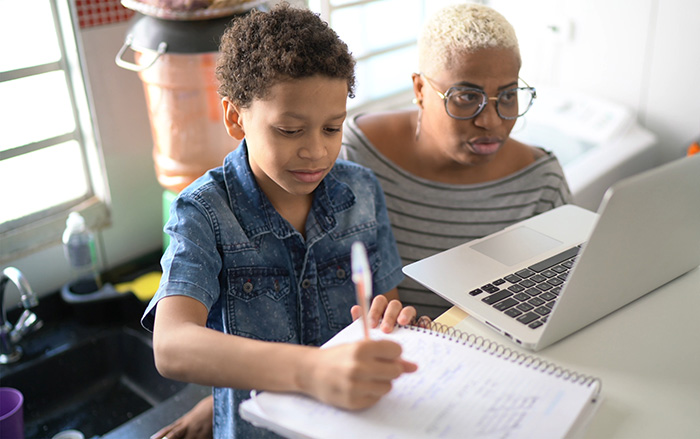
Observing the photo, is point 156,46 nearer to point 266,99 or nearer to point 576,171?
point 266,99

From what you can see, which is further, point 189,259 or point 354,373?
point 189,259

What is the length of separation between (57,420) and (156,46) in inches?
37.2

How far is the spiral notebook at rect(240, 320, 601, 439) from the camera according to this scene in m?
0.68

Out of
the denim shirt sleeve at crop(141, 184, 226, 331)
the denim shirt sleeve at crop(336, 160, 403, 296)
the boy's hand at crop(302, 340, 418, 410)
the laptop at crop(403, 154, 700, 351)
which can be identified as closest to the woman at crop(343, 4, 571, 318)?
the denim shirt sleeve at crop(336, 160, 403, 296)

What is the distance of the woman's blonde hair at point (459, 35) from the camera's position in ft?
4.26

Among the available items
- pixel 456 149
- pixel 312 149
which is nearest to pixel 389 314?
pixel 312 149

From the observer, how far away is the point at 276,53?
95cm

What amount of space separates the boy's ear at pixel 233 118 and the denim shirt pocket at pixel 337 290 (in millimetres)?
254

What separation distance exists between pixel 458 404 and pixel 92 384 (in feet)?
4.40

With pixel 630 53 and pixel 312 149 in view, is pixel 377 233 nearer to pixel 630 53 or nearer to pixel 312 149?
pixel 312 149

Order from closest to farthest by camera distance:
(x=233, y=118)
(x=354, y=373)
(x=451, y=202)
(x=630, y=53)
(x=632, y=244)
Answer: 1. (x=354, y=373)
2. (x=632, y=244)
3. (x=233, y=118)
4. (x=451, y=202)
5. (x=630, y=53)

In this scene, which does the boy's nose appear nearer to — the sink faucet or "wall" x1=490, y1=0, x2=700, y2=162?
the sink faucet

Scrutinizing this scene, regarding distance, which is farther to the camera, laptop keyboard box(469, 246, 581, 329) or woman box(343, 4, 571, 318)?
woman box(343, 4, 571, 318)

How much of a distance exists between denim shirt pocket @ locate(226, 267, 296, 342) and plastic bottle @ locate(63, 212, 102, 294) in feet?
2.84
